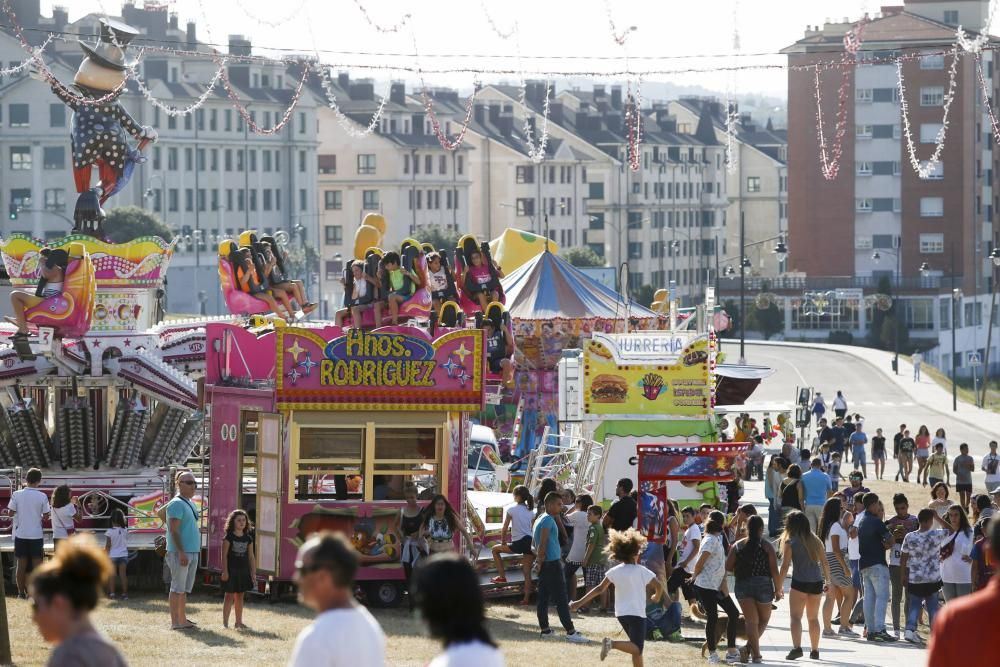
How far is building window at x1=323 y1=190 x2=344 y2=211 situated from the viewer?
129500mm

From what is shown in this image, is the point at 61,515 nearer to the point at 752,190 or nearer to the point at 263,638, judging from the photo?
the point at 263,638

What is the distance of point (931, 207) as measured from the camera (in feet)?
389

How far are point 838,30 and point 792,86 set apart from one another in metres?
4.16

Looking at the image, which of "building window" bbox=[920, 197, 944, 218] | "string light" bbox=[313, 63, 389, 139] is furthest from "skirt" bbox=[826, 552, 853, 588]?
"building window" bbox=[920, 197, 944, 218]

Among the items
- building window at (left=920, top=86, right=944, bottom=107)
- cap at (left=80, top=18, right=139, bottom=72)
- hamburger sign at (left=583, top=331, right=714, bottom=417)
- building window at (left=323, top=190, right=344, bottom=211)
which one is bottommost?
hamburger sign at (left=583, top=331, right=714, bottom=417)

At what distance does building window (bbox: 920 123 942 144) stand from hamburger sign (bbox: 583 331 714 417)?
9161cm

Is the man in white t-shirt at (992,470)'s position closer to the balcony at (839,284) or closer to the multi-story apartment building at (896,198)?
the multi-story apartment building at (896,198)

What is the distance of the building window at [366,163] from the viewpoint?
128250mm

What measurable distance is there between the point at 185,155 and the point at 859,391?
55.7 metres

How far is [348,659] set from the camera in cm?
741

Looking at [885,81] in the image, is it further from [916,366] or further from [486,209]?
[916,366]

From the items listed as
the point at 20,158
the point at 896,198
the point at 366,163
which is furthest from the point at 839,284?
the point at 20,158

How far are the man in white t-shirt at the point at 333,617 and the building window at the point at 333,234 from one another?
121 m

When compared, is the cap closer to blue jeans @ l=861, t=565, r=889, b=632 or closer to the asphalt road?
blue jeans @ l=861, t=565, r=889, b=632
